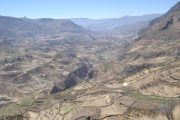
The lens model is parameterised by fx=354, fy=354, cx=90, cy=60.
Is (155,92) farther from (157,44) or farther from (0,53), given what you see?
(0,53)

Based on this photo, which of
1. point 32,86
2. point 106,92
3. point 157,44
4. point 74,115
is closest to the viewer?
point 74,115

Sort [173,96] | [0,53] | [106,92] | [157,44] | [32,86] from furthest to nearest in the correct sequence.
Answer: [0,53], [157,44], [32,86], [106,92], [173,96]

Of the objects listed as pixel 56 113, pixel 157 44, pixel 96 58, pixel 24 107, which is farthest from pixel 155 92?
pixel 96 58

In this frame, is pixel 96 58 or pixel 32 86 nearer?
pixel 32 86

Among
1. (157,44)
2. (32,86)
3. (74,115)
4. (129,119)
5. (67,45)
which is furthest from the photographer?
(67,45)

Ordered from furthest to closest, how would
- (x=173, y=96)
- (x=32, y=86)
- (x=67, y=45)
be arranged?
(x=67, y=45)
(x=32, y=86)
(x=173, y=96)

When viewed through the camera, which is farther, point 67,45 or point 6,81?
point 67,45

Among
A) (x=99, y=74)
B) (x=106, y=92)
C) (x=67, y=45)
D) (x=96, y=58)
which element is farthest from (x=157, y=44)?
(x=67, y=45)

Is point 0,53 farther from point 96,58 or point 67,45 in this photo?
point 67,45

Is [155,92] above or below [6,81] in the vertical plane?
above
